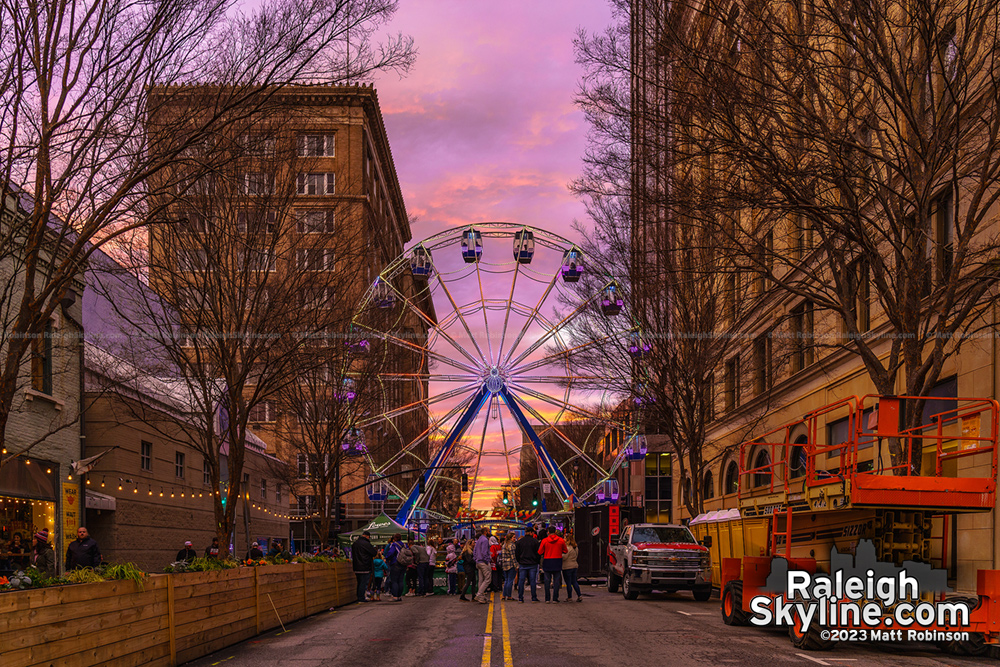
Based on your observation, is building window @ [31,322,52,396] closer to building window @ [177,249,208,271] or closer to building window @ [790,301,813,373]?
building window @ [177,249,208,271]

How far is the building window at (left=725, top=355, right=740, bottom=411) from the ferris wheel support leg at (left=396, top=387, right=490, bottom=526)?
33.2 feet

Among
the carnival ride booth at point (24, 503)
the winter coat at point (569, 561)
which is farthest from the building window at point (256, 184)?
the winter coat at point (569, 561)

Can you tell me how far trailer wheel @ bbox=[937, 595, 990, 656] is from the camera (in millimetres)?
13331

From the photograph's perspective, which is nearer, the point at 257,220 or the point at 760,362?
the point at 257,220

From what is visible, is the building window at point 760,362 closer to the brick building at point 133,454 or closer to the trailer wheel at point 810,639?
the brick building at point 133,454

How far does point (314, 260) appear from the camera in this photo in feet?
71.6

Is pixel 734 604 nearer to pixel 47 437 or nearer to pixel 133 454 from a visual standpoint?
pixel 47 437

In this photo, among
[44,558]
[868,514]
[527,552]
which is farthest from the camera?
[527,552]

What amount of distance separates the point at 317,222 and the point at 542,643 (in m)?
10.5

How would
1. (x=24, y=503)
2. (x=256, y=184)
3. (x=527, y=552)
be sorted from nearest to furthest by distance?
(x=256, y=184)
(x=24, y=503)
(x=527, y=552)

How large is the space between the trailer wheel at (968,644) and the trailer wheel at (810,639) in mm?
1527

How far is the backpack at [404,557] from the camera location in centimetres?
2753

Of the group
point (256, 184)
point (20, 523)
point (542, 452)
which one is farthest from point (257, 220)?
point (542, 452)

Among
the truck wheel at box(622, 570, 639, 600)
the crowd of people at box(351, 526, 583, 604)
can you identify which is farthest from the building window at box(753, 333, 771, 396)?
the truck wheel at box(622, 570, 639, 600)
